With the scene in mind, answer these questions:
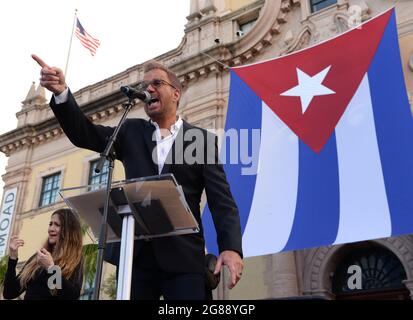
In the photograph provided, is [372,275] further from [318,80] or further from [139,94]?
[139,94]

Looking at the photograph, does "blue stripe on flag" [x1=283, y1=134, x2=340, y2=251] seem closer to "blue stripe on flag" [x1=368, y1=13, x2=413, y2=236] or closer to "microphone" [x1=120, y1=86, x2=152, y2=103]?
"blue stripe on flag" [x1=368, y1=13, x2=413, y2=236]

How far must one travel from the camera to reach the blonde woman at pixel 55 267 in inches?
161

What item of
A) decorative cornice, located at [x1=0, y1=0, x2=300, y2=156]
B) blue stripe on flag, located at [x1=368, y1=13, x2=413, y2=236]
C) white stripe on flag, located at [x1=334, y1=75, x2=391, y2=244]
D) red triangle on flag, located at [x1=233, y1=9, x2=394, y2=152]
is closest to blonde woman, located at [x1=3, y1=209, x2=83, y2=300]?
white stripe on flag, located at [x1=334, y1=75, x2=391, y2=244]

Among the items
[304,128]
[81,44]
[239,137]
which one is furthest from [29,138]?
[304,128]

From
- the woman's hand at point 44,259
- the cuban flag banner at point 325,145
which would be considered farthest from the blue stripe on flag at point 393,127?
the woman's hand at point 44,259

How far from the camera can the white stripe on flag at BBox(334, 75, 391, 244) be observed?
792 centimetres

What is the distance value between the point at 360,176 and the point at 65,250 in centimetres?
582

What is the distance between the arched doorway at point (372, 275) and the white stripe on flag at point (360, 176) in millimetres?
3692

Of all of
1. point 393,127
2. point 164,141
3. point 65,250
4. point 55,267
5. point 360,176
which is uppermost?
point 393,127

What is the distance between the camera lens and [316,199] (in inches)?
351

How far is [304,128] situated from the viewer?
9.80 meters

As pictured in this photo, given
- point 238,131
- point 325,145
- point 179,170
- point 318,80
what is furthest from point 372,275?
point 179,170

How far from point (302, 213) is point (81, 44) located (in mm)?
12291
